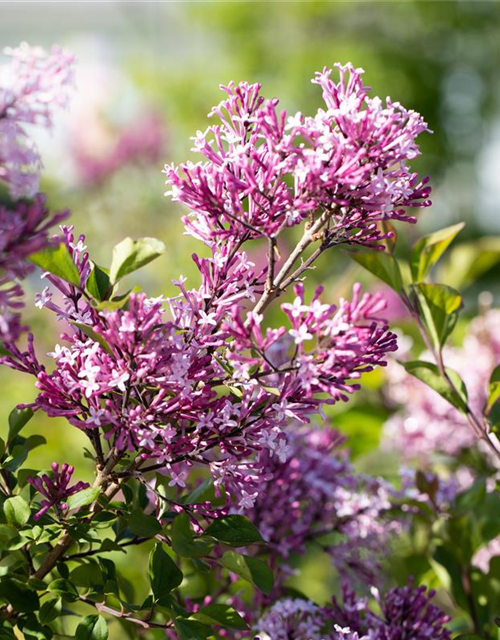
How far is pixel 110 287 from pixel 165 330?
0.15 ft

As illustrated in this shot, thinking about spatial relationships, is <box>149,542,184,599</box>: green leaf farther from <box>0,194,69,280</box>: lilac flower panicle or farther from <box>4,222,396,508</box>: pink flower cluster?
<box>0,194,69,280</box>: lilac flower panicle

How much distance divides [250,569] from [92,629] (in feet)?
0.28

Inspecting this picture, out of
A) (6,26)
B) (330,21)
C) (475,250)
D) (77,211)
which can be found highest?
(6,26)

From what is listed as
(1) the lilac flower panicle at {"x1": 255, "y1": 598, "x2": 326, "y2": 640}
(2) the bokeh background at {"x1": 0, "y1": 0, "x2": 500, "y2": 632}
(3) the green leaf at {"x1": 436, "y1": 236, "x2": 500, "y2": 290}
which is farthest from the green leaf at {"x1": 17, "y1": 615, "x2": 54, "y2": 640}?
(2) the bokeh background at {"x1": 0, "y1": 0, "x2": 500, "y2": 632}

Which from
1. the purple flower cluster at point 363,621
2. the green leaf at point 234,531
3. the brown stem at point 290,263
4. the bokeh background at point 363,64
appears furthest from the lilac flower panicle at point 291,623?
the bokeh background at point 363,64

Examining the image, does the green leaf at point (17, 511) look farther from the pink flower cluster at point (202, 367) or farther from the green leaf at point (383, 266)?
the green leaf at point (383, 266)

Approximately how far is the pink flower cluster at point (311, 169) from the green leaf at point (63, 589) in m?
0.19

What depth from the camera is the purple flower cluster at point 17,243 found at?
321 millimetres

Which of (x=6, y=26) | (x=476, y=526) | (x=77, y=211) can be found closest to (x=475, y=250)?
(x=476, y=526)

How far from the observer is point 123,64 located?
19.0 feet

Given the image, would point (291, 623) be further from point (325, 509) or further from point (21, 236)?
point (21, 236)

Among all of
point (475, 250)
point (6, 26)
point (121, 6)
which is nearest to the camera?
point (475, 250)

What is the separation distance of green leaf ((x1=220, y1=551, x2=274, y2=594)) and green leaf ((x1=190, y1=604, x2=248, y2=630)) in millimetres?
22

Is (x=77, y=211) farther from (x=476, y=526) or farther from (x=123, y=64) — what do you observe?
(x=123, y=64)
